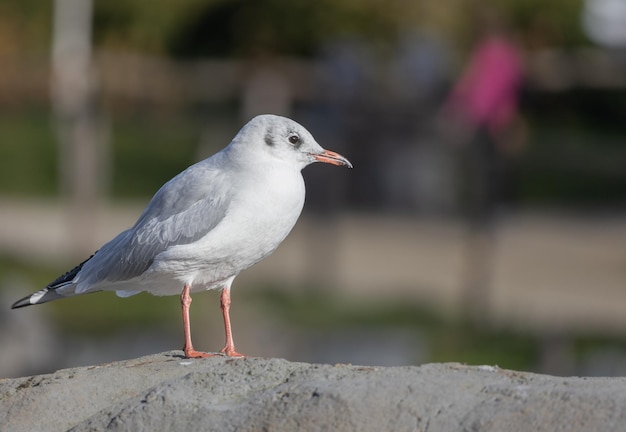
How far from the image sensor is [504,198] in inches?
560

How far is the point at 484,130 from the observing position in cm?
1202

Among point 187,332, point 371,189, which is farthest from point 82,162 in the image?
point 187,332

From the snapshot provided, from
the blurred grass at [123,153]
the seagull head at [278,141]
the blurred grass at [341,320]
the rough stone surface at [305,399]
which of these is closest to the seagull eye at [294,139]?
the seagull head at [278,141]

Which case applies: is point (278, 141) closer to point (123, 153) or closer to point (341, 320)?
point (341, 320)

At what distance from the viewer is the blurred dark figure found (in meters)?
12.0

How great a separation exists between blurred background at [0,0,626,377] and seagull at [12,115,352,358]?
396 centimetres

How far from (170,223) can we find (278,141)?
20.9 inches

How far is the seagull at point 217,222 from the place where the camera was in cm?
489

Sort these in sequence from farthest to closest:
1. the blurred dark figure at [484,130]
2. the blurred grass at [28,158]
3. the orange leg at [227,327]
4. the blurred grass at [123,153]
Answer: the blurred grass at [28,158] < the blurred grass at [123,153] < the blurred dark figure at [484,130] < the orange leg at [227,327]

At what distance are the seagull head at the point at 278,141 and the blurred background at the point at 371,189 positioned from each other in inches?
162

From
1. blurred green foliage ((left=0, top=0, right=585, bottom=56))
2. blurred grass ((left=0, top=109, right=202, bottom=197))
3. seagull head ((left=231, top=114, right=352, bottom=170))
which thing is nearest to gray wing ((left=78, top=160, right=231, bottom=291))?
seagull head ((left=231, top=114, right=352, bottom=170))

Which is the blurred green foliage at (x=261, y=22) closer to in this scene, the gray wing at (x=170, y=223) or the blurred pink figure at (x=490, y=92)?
the blurred pink figure at (x=490, y=92)

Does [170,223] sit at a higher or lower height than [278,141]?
lower

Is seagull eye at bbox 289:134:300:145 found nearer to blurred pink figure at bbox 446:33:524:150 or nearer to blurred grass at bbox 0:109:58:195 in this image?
blurred pink figure at bbox 446:33:524:150
